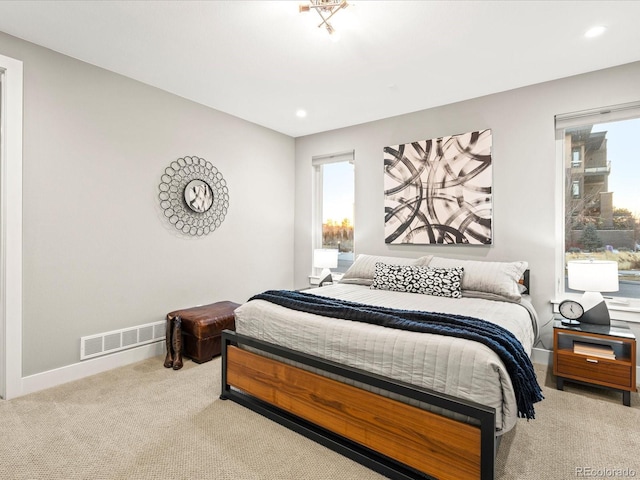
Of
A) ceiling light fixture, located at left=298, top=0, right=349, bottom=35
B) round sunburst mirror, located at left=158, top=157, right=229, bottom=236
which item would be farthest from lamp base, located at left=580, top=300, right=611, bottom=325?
round sunburst mirror, located at left=158, top=157, right=229, bottom=236

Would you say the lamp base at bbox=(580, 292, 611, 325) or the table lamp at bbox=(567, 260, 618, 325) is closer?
the table lamp at bbox=(567, 260, 618, 325)

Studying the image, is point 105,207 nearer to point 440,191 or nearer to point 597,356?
point 440,191

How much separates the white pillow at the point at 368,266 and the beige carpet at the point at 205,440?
1481 mm

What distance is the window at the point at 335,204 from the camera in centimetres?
452

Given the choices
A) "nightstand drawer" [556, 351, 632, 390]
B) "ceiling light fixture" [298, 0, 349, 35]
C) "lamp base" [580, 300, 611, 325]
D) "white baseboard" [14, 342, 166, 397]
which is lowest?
"white baseboard" [14, 342, 166, 397]

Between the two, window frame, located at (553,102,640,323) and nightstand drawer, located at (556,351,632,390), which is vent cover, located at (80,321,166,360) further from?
window frame, located at (553,102,640,323)

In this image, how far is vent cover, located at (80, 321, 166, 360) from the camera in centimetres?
283

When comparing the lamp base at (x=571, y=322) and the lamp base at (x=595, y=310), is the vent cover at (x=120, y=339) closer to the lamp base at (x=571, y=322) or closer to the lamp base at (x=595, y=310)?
the lamp base at (x=571, y=322)

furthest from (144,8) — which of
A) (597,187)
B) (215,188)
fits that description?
(597,187)

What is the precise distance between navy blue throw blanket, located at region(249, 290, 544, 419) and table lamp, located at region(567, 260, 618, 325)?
1.21 metres

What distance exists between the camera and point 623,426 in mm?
2092

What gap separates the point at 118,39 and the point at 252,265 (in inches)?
104

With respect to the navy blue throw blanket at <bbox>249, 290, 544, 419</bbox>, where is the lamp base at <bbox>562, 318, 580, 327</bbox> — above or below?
below

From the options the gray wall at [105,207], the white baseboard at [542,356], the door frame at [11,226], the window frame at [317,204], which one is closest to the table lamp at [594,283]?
the white baseboard at [542,356]
